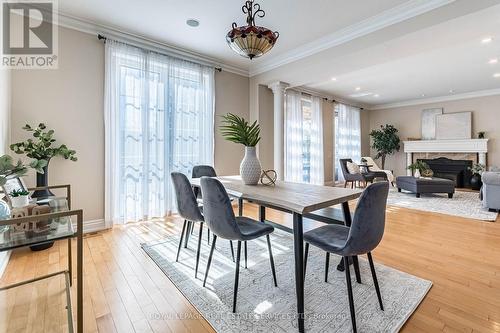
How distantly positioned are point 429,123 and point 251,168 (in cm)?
811

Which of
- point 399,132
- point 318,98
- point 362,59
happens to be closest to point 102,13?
point 362,59

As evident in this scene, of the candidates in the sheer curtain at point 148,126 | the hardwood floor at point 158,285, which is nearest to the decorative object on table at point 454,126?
the hardwood floor at point 158,285

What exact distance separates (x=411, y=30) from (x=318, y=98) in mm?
3965

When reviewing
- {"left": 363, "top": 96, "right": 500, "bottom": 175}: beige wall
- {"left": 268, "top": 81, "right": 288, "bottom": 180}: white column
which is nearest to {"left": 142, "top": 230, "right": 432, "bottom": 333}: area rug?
{"left": 268, "top": 81, "right": 288, "bottom": 180}: white column

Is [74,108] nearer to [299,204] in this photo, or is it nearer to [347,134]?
[299,204]

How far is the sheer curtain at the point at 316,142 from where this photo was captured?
6.65 m

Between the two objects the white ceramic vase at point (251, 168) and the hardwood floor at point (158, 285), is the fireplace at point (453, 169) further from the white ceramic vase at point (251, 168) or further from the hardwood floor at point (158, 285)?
the white ceramic vase at point (251, 168)

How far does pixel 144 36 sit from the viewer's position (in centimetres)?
356

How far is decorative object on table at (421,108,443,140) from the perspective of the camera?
767cm

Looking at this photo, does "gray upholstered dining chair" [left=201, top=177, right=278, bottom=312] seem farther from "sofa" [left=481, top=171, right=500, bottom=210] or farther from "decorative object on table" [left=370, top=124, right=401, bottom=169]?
"decorative object on table" [left=370, top=124, right=401, bottom=169]

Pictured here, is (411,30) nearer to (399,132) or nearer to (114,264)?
(114,264)

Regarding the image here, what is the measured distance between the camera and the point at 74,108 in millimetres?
3170

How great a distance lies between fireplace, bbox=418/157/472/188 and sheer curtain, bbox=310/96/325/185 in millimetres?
3895

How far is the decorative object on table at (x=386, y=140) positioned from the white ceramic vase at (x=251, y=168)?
743 cm
